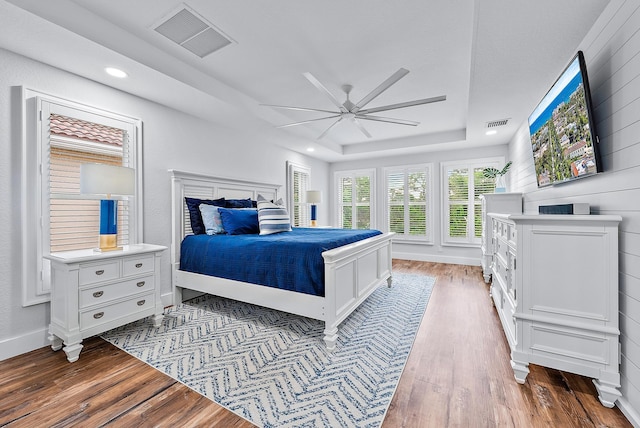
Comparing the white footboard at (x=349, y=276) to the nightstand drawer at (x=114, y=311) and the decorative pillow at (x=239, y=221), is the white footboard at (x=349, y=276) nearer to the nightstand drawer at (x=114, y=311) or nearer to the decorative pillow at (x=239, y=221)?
the decorative pillow at (x=239, y=221)

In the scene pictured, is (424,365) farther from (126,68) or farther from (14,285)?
(126,68)

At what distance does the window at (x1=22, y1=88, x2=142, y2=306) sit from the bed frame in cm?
58

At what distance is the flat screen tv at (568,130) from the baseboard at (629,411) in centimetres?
132

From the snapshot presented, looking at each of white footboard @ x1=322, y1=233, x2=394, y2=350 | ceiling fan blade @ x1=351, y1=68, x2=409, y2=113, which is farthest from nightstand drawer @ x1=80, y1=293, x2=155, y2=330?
ceiling fan blade @ x1=351, y1=68, x2=409, y2=113

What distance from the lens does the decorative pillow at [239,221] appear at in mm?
3301

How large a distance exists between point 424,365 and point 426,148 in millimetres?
4529

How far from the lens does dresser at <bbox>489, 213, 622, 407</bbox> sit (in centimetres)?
160

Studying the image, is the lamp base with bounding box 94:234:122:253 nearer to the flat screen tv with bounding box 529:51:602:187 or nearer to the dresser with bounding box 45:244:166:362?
the dresser with bounding box 45:244:166:362

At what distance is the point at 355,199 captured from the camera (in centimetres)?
687

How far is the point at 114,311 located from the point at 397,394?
7.51ft

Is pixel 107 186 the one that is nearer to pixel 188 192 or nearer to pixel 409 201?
pixel 188 192

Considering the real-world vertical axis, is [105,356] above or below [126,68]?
below

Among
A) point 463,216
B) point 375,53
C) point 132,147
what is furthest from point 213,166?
point 463,216

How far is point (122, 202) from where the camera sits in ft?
9.58
